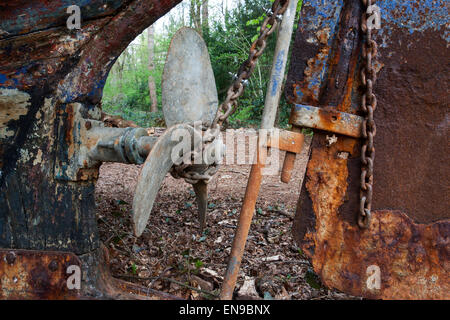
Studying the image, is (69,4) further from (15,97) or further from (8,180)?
(8,180)

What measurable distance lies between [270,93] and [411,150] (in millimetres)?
873

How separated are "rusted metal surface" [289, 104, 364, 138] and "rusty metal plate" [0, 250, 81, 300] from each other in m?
1.71

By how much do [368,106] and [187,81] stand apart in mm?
1629

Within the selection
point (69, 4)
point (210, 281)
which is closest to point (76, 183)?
point (69, 4)

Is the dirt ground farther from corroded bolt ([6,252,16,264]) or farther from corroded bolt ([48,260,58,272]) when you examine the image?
corroded bolt ([6,252,16,264])

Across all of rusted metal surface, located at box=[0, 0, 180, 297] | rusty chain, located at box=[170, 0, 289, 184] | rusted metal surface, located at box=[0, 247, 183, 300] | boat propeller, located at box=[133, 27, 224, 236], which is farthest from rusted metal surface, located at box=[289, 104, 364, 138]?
rusted metal surface, located at box=[0, 247, 183, 300]

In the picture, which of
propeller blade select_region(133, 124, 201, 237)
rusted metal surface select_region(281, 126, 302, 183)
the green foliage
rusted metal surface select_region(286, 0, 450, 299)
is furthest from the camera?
the green foliage

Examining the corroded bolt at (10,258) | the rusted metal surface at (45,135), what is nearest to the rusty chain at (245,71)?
the rusted metal surface at (45,135)

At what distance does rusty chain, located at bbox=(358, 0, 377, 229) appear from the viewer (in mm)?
1858

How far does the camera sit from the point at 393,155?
1987mm

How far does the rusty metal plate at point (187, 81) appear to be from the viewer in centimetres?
291

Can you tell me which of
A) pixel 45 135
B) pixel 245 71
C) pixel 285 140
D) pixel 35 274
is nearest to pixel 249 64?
pixel 245 71

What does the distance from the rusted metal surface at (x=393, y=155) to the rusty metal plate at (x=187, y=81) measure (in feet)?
3.81

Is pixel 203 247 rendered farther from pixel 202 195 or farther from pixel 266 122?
pixel 266 122
